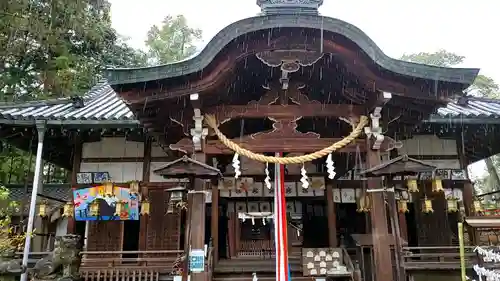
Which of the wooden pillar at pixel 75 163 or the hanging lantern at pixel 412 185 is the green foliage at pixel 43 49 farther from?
the hanging lantern at pixel 412 185

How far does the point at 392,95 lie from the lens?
635cm

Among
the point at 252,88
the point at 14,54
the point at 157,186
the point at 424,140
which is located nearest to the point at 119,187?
the point at 157,186

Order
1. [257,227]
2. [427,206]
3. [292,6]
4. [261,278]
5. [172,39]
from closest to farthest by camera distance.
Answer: [292,6] → [261,278] → [427,206] → [257,227] → [172,39]

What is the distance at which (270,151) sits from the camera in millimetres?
6586

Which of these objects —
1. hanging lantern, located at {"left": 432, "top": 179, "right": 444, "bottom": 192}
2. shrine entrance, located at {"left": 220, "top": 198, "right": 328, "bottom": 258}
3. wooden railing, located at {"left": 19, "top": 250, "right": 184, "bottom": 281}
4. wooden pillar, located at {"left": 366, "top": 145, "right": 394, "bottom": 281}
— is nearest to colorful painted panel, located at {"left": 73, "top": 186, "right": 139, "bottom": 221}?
wooden railing, located at {"left": 19, "top": 250, "right": 184, "bottom": 281}

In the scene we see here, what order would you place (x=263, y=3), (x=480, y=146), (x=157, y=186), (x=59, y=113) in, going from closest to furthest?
1. (x=263, y=3)
2. (x=59, y=113)
3. (x=157, y=186)
4. (x=480, y=146)

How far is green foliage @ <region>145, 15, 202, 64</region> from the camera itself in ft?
108

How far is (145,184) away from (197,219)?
4.59 metres

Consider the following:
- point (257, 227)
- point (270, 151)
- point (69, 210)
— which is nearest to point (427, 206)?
point (257, 227)

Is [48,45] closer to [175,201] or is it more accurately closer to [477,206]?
[175,201]

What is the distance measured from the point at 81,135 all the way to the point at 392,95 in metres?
7.81

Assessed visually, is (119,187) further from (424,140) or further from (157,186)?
(424,140)

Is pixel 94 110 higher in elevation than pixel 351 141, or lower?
higher

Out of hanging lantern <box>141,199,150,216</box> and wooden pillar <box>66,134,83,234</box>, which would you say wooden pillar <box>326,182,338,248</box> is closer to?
hanging lantern <box>141,199,150,216</box>
